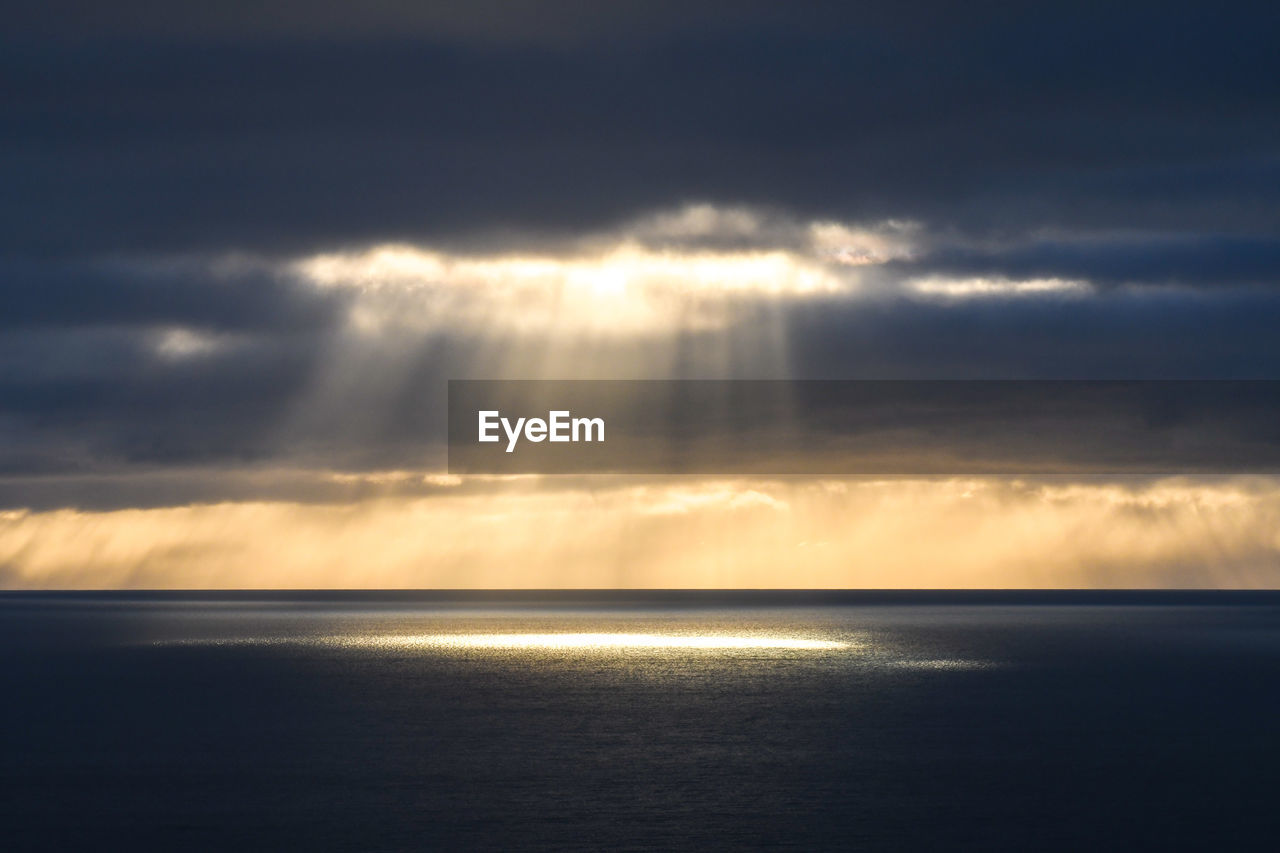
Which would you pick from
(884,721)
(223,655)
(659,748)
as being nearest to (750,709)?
(884,721)

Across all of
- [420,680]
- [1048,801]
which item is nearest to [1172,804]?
[1048,801]

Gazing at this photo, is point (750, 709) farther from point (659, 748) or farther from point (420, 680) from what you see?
point (420, 680)

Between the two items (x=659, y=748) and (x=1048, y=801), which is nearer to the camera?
(x=1048, y=801)

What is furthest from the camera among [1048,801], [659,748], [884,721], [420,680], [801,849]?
[420,680]

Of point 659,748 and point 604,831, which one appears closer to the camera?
point 604,831

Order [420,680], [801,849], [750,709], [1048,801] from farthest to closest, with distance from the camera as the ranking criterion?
1. [420,680]
2. [750,709]
3. [1048,801]
4. [801,849]

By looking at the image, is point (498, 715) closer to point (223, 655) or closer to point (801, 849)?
point (801, 849)

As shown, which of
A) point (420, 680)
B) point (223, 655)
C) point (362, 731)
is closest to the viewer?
point (362, 731)

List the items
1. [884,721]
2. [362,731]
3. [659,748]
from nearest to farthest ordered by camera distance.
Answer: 1. [659,748]
2. [362,731]
3. [884,721]

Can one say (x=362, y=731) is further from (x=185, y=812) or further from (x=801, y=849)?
(x=801, y=849)
